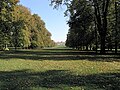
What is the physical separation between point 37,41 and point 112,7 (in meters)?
68.9

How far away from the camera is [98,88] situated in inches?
534

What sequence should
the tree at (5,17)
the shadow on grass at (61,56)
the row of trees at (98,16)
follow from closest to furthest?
the shadow on grass at (61,56), the row of trees at (98,16), the tree at (5,17)

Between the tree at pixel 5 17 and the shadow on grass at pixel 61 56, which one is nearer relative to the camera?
the shadow on grass at pixel 61 56

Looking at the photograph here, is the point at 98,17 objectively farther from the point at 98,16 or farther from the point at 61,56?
the point at 61,56

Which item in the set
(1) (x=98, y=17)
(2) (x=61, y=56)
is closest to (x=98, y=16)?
(1) (x=98, y=17)

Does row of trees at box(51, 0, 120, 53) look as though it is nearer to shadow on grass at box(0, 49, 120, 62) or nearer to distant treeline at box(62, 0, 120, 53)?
distant treeline at box(62, 0, 120, 53)

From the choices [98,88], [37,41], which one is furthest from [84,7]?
[37,41]

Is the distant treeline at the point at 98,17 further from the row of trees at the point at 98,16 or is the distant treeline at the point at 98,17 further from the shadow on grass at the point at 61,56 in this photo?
the shadow on grass at the point at 61,56

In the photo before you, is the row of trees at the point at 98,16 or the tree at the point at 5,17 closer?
the row of trees at the point at 98,16

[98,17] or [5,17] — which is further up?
[5,17]

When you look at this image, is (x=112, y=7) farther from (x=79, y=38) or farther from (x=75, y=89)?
(x=75, y=89)

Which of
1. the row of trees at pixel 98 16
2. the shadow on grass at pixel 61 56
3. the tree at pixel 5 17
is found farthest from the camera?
the tree at pixel 5 17

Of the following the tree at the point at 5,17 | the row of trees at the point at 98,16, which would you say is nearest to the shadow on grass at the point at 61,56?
the row of trees at the point at 98,16

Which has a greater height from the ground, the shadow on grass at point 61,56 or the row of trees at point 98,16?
the row of trees at point 98,16
